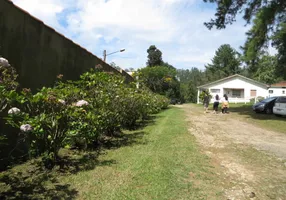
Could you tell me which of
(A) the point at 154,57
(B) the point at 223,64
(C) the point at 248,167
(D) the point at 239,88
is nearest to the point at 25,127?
(C) the point at 248,167

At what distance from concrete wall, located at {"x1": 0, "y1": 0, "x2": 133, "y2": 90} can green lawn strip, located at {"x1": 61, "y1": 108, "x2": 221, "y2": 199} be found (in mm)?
2251

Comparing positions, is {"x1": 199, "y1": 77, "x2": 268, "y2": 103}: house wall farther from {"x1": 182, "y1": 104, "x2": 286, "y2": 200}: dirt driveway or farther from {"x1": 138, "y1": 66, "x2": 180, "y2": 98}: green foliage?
{"x1": 182, "y1": 104, "x2": 286, "y2": 200}: dirt driveway

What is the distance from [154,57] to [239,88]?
20.2 metres

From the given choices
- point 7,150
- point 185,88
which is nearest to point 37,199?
point 7,150

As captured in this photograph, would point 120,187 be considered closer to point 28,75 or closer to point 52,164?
point 52,164

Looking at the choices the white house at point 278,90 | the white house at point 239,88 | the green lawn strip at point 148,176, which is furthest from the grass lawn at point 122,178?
the white house at point 278,90

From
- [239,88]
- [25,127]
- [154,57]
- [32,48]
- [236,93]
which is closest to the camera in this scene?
[25,127]

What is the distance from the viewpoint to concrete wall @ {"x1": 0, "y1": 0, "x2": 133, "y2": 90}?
466 cm

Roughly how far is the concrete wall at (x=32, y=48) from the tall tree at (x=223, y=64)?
2804 inches

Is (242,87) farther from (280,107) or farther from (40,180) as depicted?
(40,180)

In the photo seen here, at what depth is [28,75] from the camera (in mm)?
5273

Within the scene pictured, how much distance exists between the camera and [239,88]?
4194 centimetres

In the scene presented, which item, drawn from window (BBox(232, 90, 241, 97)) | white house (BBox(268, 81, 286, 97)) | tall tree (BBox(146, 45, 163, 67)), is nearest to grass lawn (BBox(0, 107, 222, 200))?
window (BBox(232, 90, 241, 97))

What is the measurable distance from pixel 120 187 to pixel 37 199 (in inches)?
46.0
